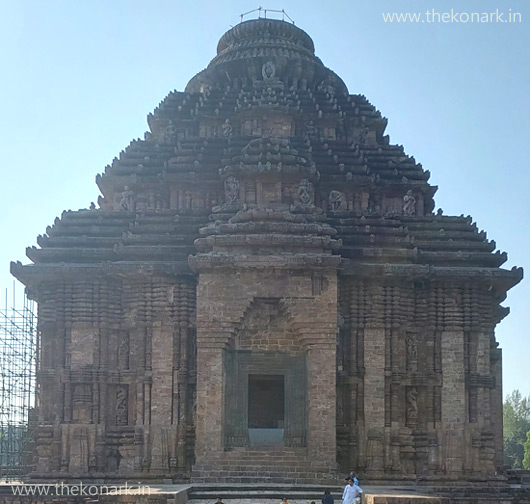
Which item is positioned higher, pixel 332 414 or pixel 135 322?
pixel 135 322

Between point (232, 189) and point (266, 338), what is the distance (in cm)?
466

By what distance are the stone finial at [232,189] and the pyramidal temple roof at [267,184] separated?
0.03 metres

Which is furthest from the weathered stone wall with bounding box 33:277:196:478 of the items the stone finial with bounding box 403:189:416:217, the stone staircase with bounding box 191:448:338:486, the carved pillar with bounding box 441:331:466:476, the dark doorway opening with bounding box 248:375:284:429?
the stone finial with bounding box 403:189:416:217

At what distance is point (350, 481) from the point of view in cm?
1612

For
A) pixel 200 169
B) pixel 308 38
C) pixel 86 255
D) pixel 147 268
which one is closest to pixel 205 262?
pixel 147 268

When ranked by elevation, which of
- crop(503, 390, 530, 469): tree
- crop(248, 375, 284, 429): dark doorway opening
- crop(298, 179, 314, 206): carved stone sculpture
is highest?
crop(298, 179, 314, 206): carved stone sculpture

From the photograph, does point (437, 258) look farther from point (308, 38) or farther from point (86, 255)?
point (308, 38)

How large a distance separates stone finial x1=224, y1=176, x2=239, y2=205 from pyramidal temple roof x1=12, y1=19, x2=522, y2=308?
0.03 m

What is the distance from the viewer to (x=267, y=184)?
2392cm

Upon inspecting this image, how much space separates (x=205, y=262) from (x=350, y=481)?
23.0ft

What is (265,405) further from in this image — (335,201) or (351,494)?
(351,494)

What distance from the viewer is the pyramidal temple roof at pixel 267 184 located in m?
22.2

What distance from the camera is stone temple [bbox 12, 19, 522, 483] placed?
2094cm

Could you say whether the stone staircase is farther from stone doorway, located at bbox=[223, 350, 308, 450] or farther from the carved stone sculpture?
the carved stone sculpture
